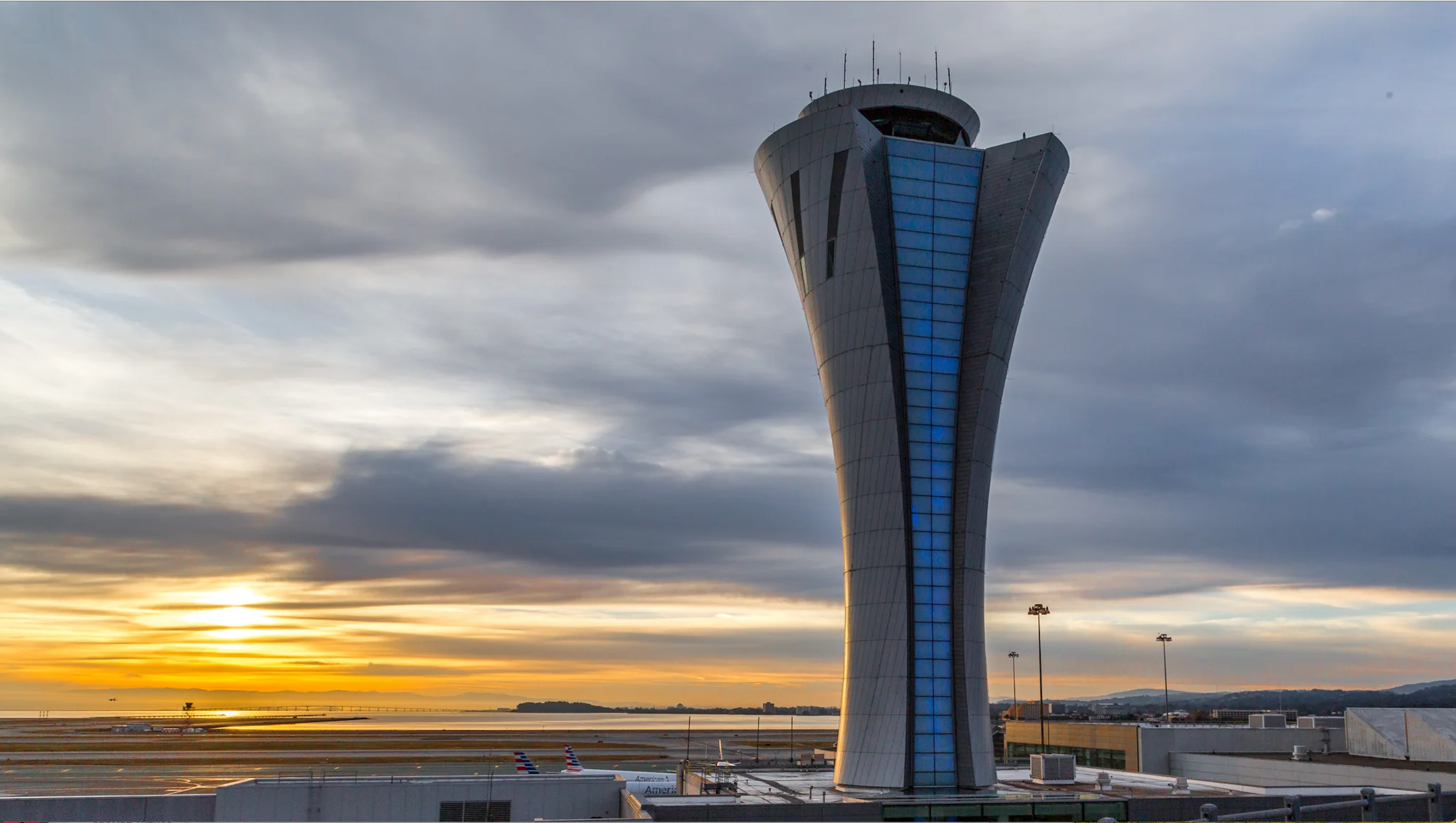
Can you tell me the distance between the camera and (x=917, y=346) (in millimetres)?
56969

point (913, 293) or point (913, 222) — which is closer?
point (913, 293)

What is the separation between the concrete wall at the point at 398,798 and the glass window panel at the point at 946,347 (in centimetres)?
2810

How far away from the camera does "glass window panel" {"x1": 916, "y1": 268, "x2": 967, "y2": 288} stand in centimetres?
5762

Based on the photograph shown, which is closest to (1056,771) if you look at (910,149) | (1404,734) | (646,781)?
(1404,734)

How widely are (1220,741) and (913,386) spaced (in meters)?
42.5

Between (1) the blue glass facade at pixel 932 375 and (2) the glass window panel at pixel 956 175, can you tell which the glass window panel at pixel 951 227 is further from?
(2) the glass window panel at pixel 956 175

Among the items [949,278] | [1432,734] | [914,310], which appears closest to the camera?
[914,310]

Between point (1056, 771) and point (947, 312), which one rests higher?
point (947, 312)

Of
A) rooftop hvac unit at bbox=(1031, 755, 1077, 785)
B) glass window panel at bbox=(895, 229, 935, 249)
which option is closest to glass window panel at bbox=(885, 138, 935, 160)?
glass window panel at bbox=(895, 229, 935, 249)

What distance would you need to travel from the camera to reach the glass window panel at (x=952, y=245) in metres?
57.9

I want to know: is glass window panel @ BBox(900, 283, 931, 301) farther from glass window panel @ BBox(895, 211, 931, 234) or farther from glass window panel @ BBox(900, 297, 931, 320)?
glass window panel @ BBox(895, 211, 931, 234)

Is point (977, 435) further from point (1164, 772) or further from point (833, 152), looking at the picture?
point (1164, 772)

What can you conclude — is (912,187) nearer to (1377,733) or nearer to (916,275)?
(916,275)

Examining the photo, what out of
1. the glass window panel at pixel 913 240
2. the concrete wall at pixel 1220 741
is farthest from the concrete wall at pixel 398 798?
the concrete wall at pixel 1220 741
